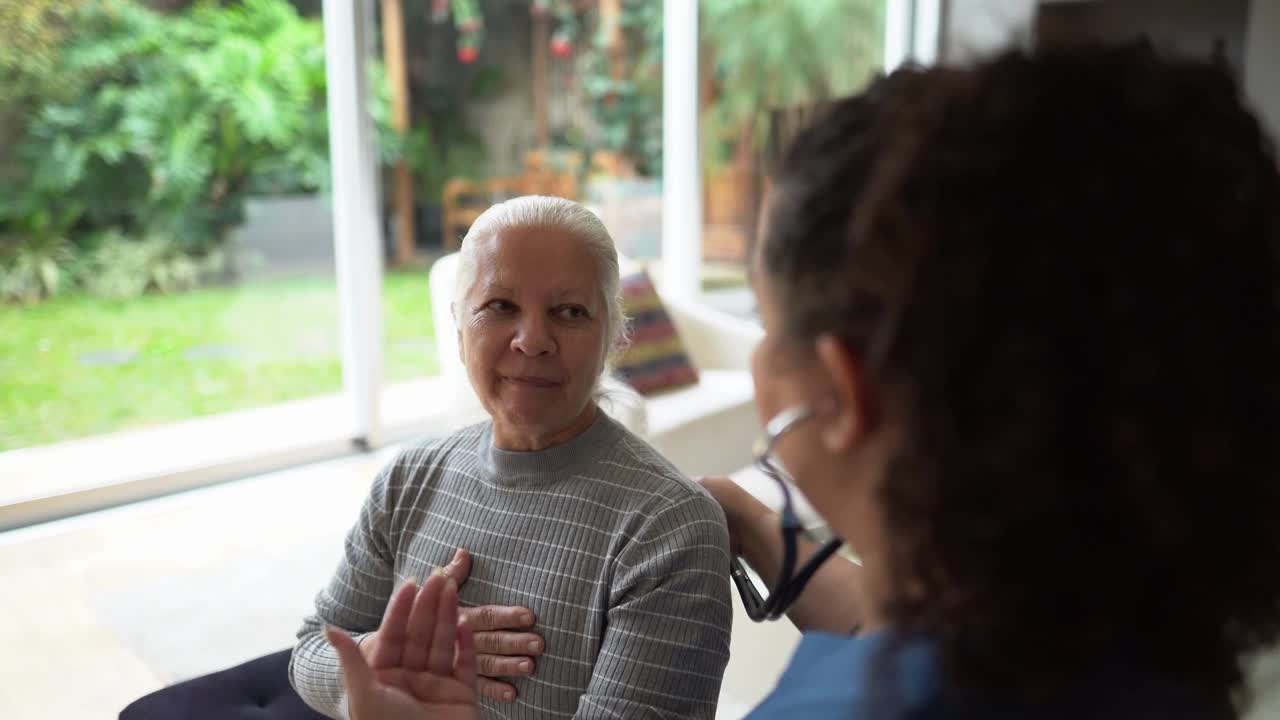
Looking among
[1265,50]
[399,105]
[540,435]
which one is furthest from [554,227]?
[1265,50]

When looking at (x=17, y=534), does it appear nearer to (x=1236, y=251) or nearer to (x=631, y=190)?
(x=631, y=190)

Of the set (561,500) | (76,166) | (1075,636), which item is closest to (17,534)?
(76,166)

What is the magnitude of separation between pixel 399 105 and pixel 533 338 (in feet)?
11.9

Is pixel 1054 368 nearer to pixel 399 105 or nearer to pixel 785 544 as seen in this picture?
pixel 785 544

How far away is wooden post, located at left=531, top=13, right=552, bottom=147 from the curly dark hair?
15.5 ft

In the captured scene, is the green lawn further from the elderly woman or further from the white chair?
the elderly woman

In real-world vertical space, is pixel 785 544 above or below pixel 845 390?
below

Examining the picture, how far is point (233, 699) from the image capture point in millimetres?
1698

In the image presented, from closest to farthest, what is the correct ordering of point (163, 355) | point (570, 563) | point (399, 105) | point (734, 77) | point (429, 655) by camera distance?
point (429, 655), point (570, 563), point (163, 355), point (399, 105), point (734, 77)

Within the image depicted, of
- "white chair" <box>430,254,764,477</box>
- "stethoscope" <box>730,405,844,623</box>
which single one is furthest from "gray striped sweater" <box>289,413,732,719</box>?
"white chair" <box>430,254,764,477</box>

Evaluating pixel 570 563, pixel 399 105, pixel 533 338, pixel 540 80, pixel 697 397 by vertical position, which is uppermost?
pixel 540 80

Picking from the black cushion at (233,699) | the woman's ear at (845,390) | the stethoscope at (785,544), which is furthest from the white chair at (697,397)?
the woman's ear at (845,390)

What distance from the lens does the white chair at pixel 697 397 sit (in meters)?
3.55

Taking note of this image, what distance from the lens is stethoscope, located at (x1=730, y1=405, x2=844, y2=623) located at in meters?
0.76
